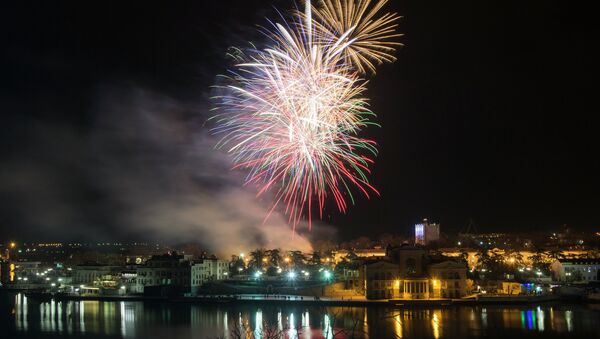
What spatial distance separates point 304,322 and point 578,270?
1924 centimetres

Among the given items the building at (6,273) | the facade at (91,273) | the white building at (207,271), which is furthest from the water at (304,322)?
the building at (6,273)

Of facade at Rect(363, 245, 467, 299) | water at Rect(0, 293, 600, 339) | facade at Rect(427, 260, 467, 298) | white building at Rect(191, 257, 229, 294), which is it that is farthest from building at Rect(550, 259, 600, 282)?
white building at Rect(191, 257, 229, 294)

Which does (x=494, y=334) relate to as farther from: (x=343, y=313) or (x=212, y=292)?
(x=212, y=292)

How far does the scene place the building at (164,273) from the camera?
30.6 meters

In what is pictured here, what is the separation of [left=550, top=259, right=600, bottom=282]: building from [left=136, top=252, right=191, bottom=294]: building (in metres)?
18.6

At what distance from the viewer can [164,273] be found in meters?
31.2

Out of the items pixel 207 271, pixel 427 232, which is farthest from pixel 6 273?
pixel 427 232

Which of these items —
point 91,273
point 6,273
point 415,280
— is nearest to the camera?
point 415,280

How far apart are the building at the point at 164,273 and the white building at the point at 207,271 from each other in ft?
1.09

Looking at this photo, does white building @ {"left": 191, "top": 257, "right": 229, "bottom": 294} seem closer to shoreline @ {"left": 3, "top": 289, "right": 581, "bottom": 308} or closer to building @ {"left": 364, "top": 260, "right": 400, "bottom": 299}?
shoreline @ {"left": 3, "top": 289, "right": 581, "bottom": 308}

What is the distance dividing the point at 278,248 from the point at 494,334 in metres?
26.5

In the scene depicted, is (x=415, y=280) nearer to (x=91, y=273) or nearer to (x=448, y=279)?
(x=448, y=279)

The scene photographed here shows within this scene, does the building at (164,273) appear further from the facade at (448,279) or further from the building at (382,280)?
the facade at (448,279)

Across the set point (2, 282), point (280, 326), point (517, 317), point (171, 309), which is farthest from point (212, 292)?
point (2, 282)
